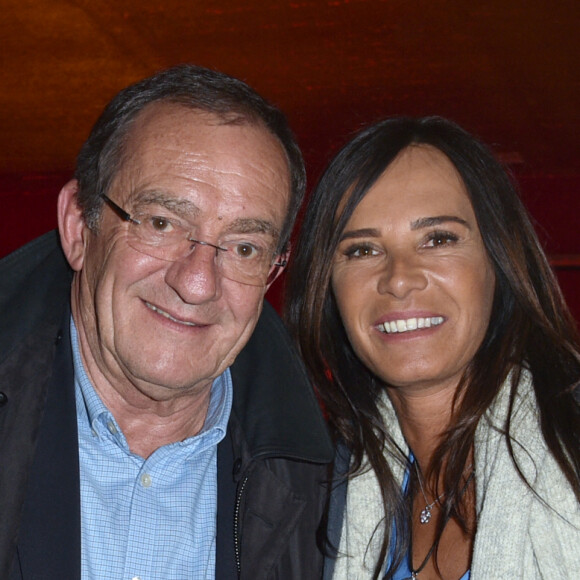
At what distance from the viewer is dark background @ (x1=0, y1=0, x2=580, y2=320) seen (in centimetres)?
573

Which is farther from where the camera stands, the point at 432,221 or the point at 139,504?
the point at 432,221

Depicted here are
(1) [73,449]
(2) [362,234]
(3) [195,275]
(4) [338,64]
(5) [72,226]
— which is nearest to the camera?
(1) [73,449]

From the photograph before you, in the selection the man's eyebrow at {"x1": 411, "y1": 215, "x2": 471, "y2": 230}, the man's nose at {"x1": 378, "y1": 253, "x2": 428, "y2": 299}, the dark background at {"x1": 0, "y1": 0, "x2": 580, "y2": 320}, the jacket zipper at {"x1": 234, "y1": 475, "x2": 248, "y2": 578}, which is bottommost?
the jacket zipper at {"x1": 234, "y1": 475, "x2": 248, "y2": 578}

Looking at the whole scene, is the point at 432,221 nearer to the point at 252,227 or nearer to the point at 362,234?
the point at 362,234

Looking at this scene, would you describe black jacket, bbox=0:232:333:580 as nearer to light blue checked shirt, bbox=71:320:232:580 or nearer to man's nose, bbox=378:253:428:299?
light blue checked shirt, bbox=71:320:232:580

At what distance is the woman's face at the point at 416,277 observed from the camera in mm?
2008

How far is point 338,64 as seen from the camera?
642cm

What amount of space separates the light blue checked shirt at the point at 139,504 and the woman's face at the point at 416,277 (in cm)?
48

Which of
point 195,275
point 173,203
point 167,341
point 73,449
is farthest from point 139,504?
point 173,203

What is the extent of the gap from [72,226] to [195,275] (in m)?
0.36

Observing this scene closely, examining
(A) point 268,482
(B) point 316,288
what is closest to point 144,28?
(B) point 316,288

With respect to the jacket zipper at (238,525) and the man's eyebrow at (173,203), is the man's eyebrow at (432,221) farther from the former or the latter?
the jacket zipper at (238,525)

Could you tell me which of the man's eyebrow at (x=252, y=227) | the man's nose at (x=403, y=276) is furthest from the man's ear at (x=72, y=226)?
the man's nose at (x=403, y=276)

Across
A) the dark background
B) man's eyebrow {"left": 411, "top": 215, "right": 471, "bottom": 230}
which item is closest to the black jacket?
man's eyebrow {"left": 411, "top": 215, "right": 471, "bottom": 230}
